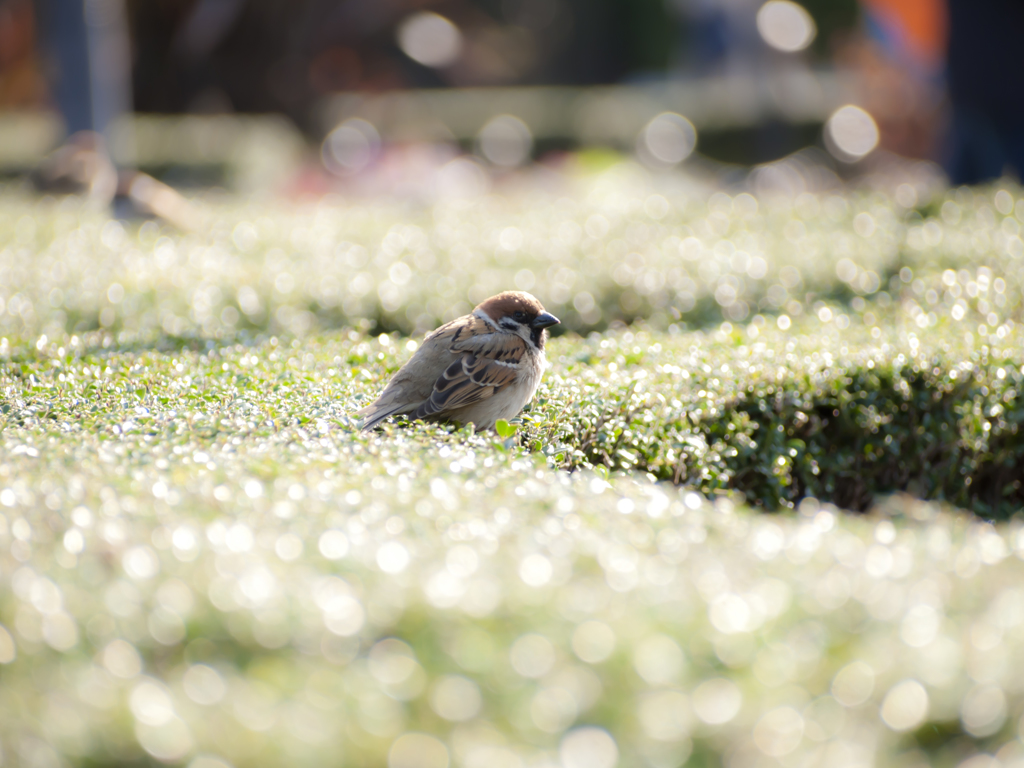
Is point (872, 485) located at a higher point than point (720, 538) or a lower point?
lower

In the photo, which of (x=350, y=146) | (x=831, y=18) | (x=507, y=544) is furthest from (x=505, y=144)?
(x=507, y=544)

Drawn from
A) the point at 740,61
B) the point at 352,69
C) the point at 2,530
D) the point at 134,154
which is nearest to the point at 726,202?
the point at 2,530

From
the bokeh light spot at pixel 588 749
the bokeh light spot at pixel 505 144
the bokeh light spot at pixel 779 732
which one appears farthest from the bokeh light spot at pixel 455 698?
the bokeh light spot at pixel 505 144

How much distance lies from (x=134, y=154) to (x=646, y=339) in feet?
54.2

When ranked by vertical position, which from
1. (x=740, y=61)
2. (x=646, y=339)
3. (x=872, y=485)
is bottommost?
(x=872, y=485)

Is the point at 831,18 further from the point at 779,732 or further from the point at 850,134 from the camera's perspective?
the point at 779,732

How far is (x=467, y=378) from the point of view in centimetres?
489

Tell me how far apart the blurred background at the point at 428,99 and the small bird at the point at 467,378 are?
10609mm

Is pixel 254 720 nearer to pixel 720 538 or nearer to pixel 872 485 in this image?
pixel 720 538

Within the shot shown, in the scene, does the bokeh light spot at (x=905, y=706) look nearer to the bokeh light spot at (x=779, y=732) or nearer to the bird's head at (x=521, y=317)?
the bokeh light spot at (x=779, y=732)

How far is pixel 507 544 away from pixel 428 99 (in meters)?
31.6

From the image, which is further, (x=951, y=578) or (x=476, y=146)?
(x=476, y=146)

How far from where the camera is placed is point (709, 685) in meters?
2.37

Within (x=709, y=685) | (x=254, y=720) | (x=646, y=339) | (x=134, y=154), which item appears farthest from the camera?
(x=134, y=154)
